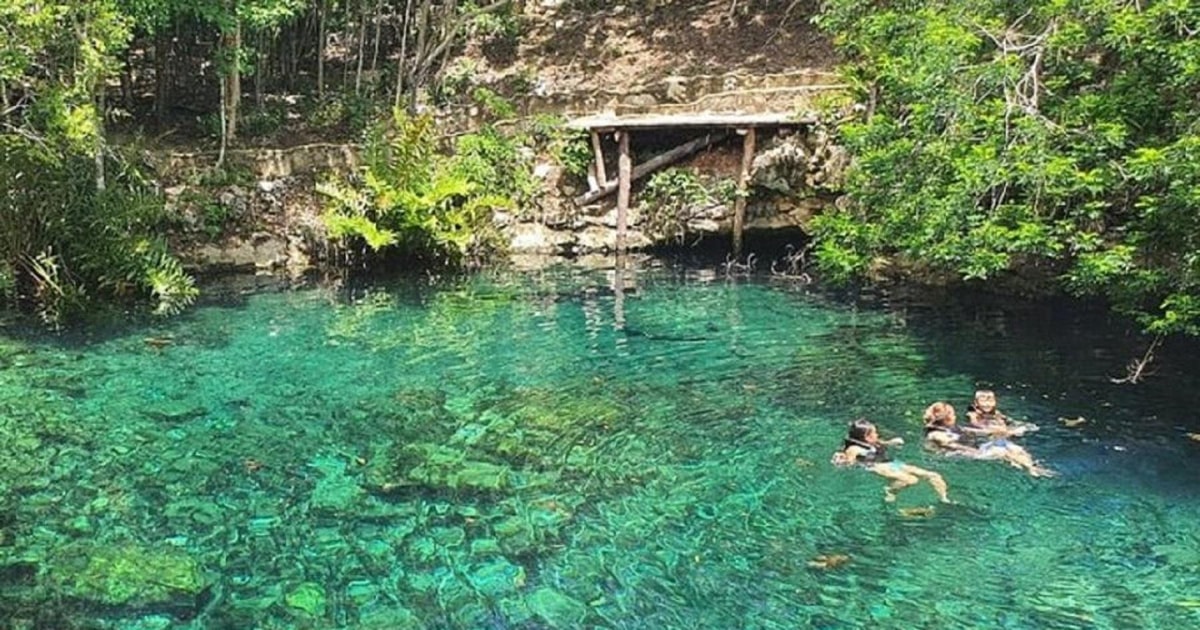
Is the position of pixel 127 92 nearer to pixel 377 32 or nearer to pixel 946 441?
pixel 377 32

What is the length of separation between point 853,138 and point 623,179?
26.6 ft

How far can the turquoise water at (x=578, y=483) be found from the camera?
240 inches

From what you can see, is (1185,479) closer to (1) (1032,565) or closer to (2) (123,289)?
(1) (1032,565)

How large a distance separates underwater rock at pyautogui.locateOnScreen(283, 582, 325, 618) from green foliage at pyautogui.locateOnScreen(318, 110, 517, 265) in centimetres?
1188

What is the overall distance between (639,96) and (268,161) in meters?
8.02

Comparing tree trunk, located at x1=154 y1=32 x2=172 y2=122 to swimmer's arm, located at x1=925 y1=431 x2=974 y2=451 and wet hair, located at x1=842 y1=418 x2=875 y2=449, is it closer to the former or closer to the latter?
wet hair, located at x1=842 y1=418 x2=875 y2=449

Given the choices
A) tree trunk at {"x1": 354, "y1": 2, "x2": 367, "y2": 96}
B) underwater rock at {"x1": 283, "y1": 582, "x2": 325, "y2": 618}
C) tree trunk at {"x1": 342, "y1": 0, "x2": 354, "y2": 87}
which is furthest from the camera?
tree trunk at {"x1": 342, "y1": 0, "x2": 354, "y2": 87}

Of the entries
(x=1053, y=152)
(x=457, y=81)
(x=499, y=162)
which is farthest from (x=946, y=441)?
Result: (x=457, y=81)

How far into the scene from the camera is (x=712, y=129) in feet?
65.3

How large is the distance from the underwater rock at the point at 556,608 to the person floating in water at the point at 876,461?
2945 mm

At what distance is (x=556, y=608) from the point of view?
598cm

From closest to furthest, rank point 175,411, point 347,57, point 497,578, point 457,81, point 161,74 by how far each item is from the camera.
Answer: point 497,578 → point 175,411 → point 161,74 → point 457,81 → point 347,57

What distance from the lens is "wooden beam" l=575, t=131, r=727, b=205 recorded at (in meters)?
20.2

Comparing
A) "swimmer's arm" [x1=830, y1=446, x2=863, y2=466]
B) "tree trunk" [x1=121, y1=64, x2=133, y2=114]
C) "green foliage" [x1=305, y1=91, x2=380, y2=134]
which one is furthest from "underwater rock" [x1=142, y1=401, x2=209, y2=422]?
"tree trunk" [x1=121, y1=64, x2=133, y2=114]
